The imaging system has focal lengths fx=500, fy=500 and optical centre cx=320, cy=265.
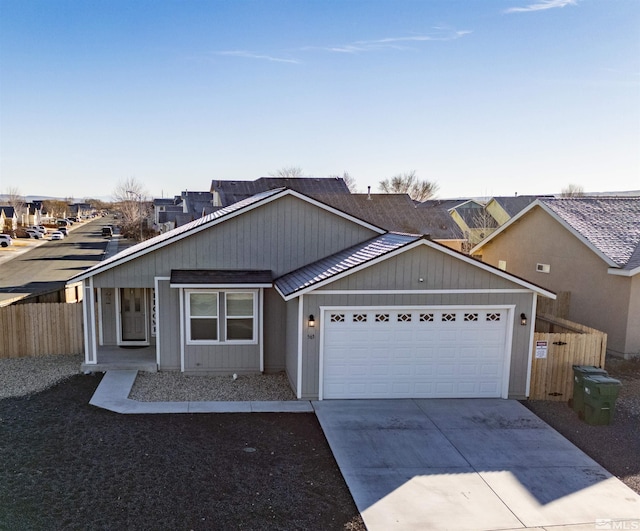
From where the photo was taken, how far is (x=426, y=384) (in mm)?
11352

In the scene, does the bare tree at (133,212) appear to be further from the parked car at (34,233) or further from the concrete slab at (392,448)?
the concrete slab at (392,448)

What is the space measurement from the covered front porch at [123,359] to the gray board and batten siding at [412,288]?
462 cm

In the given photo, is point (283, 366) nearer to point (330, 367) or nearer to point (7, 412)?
point (330, 367)

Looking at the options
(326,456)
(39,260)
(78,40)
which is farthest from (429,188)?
(326,456)

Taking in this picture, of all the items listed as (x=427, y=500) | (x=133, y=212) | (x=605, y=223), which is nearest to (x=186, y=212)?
(x=133, y=212)

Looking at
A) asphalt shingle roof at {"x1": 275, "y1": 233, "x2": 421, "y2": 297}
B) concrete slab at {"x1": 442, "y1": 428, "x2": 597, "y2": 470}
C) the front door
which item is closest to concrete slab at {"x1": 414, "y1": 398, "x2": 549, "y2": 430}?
concrete slab at {"x1": 442, "y1": 428, "x2": 597, "y2": 470}

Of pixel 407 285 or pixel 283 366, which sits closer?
pixel 407 285

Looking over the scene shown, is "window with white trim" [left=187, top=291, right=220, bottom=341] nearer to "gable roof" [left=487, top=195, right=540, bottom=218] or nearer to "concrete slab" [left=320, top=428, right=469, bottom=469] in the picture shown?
"concrete slab" [left=320, top=428, right=469, bottom=469]

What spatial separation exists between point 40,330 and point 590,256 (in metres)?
16.9

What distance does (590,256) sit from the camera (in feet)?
52.9

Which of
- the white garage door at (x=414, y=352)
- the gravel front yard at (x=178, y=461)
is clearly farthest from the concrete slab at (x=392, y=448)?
the white garage door at (x=414, y=352)

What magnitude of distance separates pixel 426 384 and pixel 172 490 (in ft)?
20.1

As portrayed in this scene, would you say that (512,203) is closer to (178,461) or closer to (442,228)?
(442,228)

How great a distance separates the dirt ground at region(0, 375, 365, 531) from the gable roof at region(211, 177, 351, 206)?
3181cm
